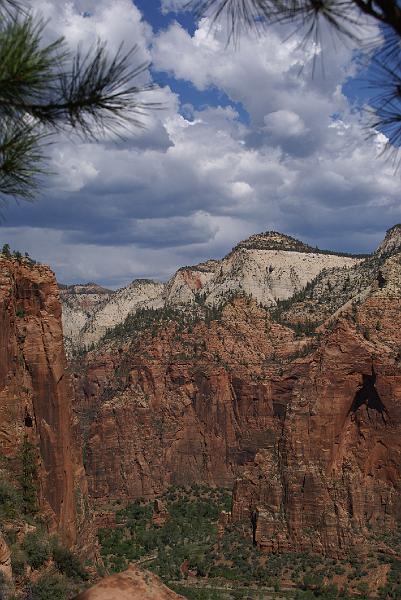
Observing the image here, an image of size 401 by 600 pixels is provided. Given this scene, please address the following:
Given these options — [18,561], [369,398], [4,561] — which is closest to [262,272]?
[369,398]

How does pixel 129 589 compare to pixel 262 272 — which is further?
pixel 262 272

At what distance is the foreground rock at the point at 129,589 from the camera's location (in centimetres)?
1521

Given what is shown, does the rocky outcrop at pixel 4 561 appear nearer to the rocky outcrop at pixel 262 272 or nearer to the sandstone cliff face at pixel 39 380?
the sandstone cliff face at pixel 39 380

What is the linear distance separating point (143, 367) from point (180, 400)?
6.79 m

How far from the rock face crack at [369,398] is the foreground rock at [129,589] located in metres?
41.5

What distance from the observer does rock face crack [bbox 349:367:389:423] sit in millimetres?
56341

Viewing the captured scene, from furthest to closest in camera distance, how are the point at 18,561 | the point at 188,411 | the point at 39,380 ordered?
the point at 188,411, the point at 39,380, the point at 18,561

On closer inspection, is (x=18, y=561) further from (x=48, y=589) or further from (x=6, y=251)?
(x=6, y=251)

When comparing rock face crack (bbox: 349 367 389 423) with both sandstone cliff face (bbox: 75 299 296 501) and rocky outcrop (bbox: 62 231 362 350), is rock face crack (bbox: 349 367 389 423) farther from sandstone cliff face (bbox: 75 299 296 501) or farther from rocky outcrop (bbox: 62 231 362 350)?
rocky outcrop (bbox: 62 231 362 350)

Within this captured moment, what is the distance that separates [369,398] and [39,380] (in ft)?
96.2

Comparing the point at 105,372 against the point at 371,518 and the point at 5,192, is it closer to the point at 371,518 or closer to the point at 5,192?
the point at 371,518

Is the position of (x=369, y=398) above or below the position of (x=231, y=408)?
above

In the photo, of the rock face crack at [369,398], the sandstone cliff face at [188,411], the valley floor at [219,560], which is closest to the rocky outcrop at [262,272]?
the sandstone cliff face at [188,411]

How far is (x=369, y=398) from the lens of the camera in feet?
188
